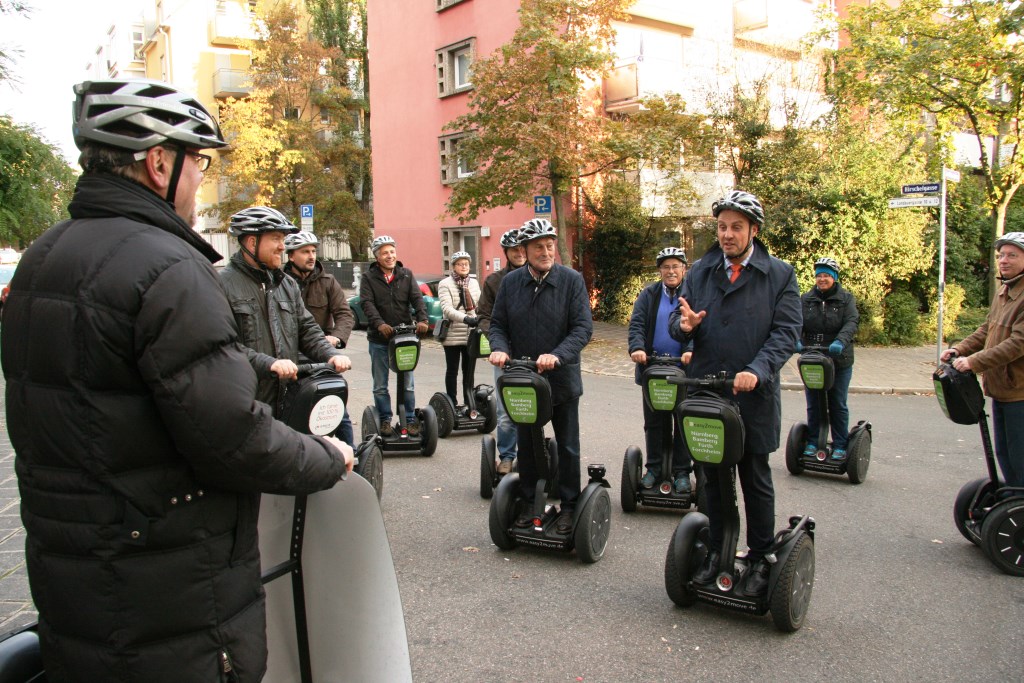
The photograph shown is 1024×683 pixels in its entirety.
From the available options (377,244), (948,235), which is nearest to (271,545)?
(377,244)

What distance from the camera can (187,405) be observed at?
187 centimetres

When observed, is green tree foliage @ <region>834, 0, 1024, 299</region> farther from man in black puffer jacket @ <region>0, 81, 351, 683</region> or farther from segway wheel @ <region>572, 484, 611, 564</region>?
man in black puffer jacket @ <region>0, 81, 351, 683</region>

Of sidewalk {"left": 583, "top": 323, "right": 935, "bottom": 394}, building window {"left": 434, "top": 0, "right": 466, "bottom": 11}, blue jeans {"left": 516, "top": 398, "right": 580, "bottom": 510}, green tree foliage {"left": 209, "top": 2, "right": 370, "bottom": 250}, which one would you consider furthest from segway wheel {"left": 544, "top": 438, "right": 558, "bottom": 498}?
green tree foliage {"left": 209, "top": 2, "right": 370, "bottom": 250}

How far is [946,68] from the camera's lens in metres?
15.9

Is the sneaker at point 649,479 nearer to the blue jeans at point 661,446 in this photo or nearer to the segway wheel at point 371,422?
the blue jeans at point 661,446

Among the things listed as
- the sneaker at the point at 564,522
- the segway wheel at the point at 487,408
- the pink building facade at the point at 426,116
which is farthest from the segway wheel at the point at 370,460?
the pink building facade at the point at 426,116

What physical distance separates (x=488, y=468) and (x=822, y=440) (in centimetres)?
317

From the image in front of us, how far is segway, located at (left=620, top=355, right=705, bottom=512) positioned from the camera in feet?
20.6

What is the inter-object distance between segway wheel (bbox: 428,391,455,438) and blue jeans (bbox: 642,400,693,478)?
3068 mm

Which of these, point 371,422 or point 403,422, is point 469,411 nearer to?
point 403,422

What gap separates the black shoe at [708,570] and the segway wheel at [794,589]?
1.20 feet

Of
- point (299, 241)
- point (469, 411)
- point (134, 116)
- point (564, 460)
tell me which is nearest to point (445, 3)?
point (469, 411)

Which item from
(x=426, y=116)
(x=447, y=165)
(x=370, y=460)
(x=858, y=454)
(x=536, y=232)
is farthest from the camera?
(x=426, y=116)

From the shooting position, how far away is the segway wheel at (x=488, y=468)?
265 inches
